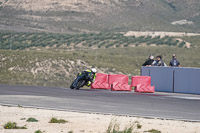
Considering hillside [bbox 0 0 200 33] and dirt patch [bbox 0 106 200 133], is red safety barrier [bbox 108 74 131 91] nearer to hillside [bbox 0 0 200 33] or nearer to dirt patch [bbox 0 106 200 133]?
dirt patch [bbox 0 106 200 133]

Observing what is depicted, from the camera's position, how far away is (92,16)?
117562 millimetres

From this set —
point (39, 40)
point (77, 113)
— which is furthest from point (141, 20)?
point (77, 113)

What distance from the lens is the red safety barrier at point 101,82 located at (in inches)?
1214

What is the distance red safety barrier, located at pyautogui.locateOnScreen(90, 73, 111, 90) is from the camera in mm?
30828

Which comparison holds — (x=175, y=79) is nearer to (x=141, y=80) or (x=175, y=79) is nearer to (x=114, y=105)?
(x=141, y=80)

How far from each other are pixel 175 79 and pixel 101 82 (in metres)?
4.01

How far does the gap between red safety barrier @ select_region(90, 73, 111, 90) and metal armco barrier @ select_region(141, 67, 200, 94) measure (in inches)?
113

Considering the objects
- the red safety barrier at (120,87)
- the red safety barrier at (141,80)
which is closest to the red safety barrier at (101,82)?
the red safety barrier at (120,87)

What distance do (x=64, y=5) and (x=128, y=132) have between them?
110851mm

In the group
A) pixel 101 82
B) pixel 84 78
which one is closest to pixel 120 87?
pixel 101 82

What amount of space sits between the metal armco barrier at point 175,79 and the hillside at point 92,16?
61.4 m

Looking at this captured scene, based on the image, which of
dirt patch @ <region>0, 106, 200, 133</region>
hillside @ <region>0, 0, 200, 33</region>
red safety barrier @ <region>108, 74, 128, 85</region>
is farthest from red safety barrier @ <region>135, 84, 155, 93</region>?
hillside @ <region>0, 0, 200, 33</region>

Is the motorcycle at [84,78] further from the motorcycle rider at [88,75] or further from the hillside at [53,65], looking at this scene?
the hillside at [53,65]

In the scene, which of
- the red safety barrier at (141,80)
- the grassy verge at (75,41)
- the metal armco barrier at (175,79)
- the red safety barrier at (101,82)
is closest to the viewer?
the metal armco barrier at (175,79)
